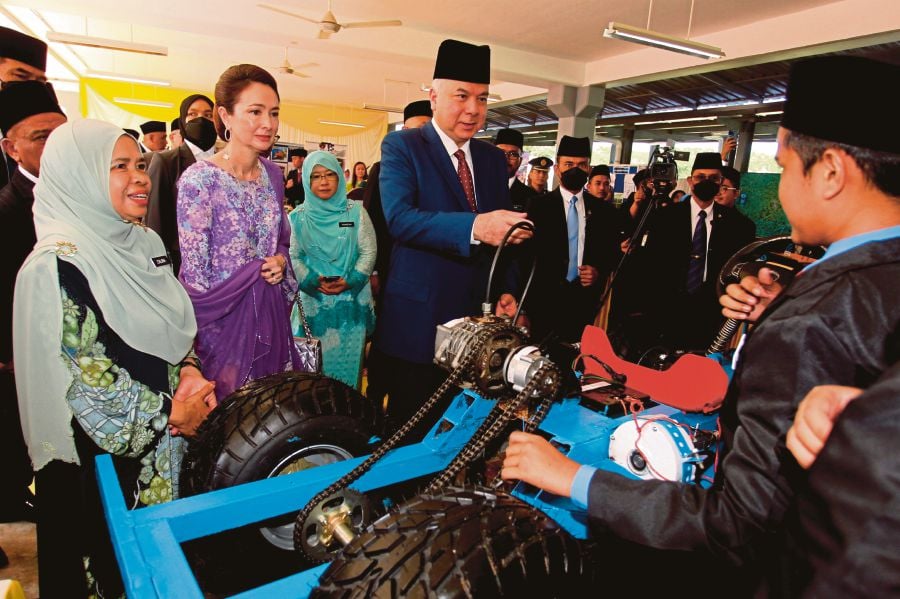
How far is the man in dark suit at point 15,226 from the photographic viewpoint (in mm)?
2396

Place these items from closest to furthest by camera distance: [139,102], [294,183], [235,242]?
[235,242] < [294,183] < [139,102]

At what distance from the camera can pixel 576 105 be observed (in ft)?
45.1

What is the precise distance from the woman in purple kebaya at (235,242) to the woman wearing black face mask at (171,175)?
0.83 m

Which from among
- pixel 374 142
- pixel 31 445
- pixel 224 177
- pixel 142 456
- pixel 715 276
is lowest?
pixel 142 456

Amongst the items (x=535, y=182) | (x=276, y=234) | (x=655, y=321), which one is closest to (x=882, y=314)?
(x=276, y=234)

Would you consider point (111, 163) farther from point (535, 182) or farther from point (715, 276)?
point (535, 182)

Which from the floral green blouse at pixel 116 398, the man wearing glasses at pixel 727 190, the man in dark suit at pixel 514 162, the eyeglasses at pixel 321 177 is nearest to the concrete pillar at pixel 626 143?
the man wearing glasses at pixel 727 190

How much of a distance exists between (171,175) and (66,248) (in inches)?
88.0

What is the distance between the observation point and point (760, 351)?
101cm

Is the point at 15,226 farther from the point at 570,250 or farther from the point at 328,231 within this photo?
the point at 570,250

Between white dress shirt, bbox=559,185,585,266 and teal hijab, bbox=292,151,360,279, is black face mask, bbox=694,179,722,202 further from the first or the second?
teal hijab, bbox=292,151,360,279

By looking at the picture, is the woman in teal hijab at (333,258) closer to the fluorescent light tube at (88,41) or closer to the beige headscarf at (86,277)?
the beige headscarf at (86,277)

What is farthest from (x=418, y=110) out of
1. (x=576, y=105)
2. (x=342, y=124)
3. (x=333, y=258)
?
(x=342, y=124)

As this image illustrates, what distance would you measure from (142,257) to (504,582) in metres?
1.64
